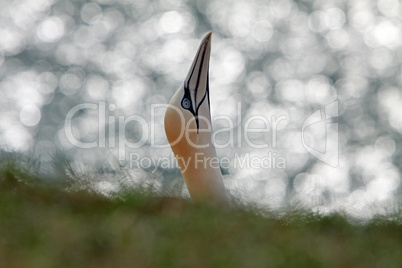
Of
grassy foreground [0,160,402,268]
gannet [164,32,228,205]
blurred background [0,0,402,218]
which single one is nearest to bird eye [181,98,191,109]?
gannet [164,32,228,205]

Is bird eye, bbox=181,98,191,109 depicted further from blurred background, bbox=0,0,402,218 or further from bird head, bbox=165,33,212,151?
blurred background, bbox=0,0,402,218

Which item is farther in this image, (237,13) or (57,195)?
(237,13)

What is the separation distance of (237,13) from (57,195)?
32448 millimetres

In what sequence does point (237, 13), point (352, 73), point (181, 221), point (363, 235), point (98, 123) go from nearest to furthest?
1. point (181, 221)
2. point (363, 235)
3. point (98, 123)
4. point (352, 73)
5. point (237, 13)

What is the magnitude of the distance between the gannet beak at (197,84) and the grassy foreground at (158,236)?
61.5 inches

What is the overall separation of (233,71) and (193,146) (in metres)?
28.4

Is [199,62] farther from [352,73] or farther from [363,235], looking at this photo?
[352,73]

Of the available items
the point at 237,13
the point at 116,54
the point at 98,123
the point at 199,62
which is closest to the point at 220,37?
the point at 237,13

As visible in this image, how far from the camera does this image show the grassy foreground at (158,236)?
3.49 m

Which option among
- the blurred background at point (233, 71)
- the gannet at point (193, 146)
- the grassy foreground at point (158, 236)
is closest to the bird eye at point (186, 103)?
the gannet at point (193, 146)

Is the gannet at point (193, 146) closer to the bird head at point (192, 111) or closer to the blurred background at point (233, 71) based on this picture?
the bird head at point (192, 111)

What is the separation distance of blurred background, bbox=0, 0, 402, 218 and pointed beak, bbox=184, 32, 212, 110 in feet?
66.9

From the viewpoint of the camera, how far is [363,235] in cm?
467

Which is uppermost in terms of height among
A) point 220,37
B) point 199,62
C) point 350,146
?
point 220,37
